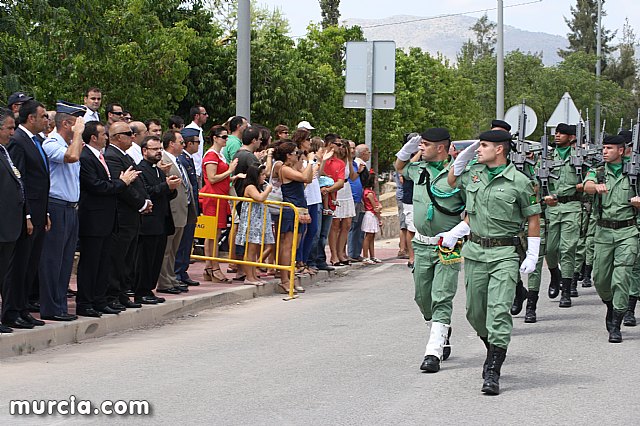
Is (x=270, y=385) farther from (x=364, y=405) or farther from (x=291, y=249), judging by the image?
(x=291, y=249)

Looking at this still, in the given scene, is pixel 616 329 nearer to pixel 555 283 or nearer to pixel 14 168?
pixel 555 283

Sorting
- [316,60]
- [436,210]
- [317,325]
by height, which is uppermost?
[316,60]

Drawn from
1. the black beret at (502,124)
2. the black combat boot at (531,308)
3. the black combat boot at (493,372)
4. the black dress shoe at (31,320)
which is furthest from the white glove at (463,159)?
the black dress shoe at (31,320)

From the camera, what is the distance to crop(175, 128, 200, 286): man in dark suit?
45.8ft

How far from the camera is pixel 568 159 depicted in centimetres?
1383

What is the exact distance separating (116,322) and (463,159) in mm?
4263

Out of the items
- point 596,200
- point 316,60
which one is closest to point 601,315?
point 596,200

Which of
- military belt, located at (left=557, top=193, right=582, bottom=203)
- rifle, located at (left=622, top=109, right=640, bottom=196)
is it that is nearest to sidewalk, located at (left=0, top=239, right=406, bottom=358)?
military belt, located at (left=557, top=193, right=582, bottom=203)

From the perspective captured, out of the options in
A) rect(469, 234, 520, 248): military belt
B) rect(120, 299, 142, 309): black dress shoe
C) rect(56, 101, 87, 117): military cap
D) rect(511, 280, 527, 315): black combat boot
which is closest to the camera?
rect(469, 234, 520, 248): military belt

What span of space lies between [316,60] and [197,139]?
23656 mm

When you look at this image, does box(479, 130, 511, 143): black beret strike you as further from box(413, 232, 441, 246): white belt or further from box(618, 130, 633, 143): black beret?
box(618, 130, 633, 143): black beret

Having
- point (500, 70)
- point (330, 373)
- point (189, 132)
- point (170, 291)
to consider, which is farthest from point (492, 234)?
point (500, 70)

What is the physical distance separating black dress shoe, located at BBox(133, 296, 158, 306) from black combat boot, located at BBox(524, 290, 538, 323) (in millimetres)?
4168

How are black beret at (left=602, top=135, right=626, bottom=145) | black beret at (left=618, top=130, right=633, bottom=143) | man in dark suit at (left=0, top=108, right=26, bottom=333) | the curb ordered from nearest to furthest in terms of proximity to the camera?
man in dark suit at (left=0, top=108, right=26, bottom=333) < the curb < black beret at (left=602, top=135, right=626, bottom=145) < black beret at (left=618, top=130, right=633, bottom=143)
